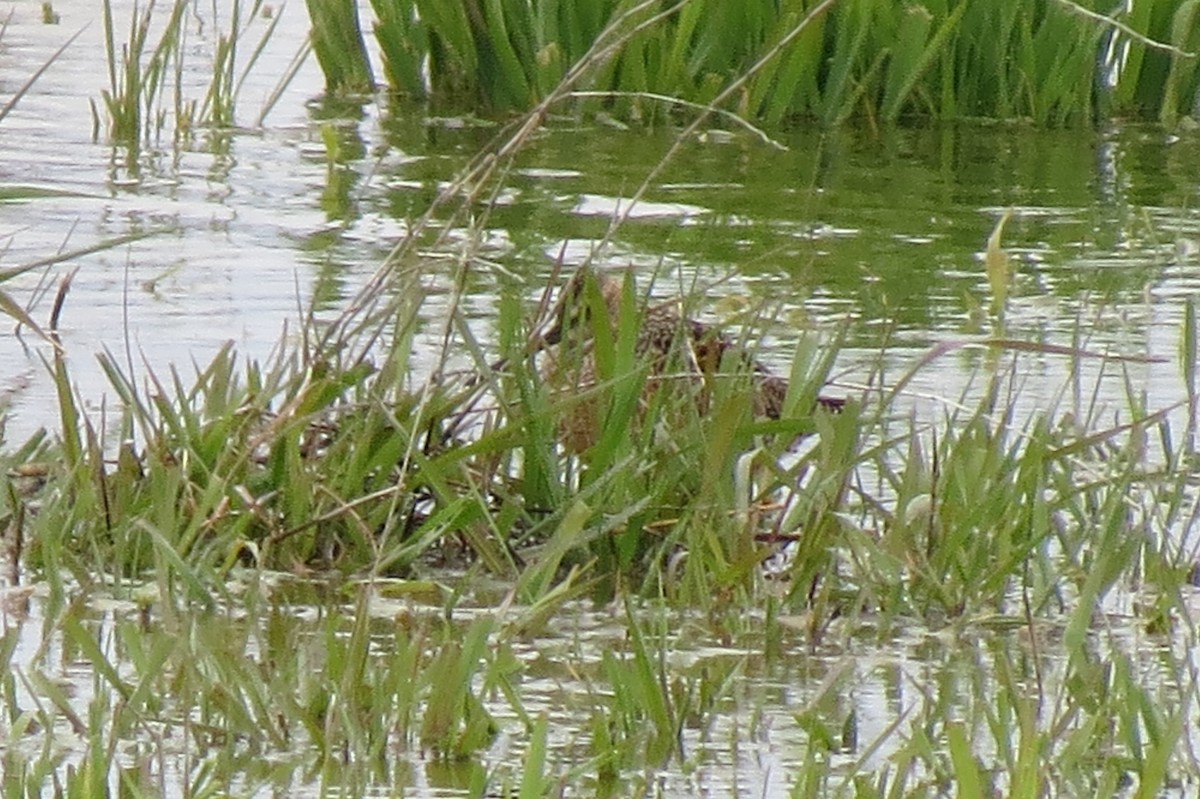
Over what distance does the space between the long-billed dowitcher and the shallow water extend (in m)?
0.12

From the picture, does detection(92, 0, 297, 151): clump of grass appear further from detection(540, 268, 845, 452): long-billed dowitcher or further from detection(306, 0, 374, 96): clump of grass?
detection(540, 268, 845, 452): long-billed dowitcher

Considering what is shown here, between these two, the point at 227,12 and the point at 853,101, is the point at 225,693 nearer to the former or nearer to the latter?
the point at 853,101

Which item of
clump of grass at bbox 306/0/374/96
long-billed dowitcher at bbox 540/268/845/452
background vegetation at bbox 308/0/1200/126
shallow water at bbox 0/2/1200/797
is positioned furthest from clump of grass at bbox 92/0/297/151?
long-billed dowitcher at bbox 540/268/845/452

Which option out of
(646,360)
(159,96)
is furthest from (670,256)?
(646,360)

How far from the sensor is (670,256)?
23.2 feet

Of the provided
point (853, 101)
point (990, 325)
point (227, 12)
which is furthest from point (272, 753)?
point (227, 12)

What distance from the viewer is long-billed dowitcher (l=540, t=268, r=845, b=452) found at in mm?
4324

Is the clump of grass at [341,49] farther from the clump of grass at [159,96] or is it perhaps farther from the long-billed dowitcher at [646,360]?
the long-billed dowitcher at [646,360]

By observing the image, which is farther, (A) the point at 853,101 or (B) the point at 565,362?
(A) the point at 853,101

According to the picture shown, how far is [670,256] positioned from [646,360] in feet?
9.19

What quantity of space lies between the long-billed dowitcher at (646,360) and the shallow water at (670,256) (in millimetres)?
121

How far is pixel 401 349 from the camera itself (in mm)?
4441

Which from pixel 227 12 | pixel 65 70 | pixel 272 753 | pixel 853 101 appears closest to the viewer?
pixel 272 753

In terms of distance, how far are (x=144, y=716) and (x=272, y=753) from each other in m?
0.17
